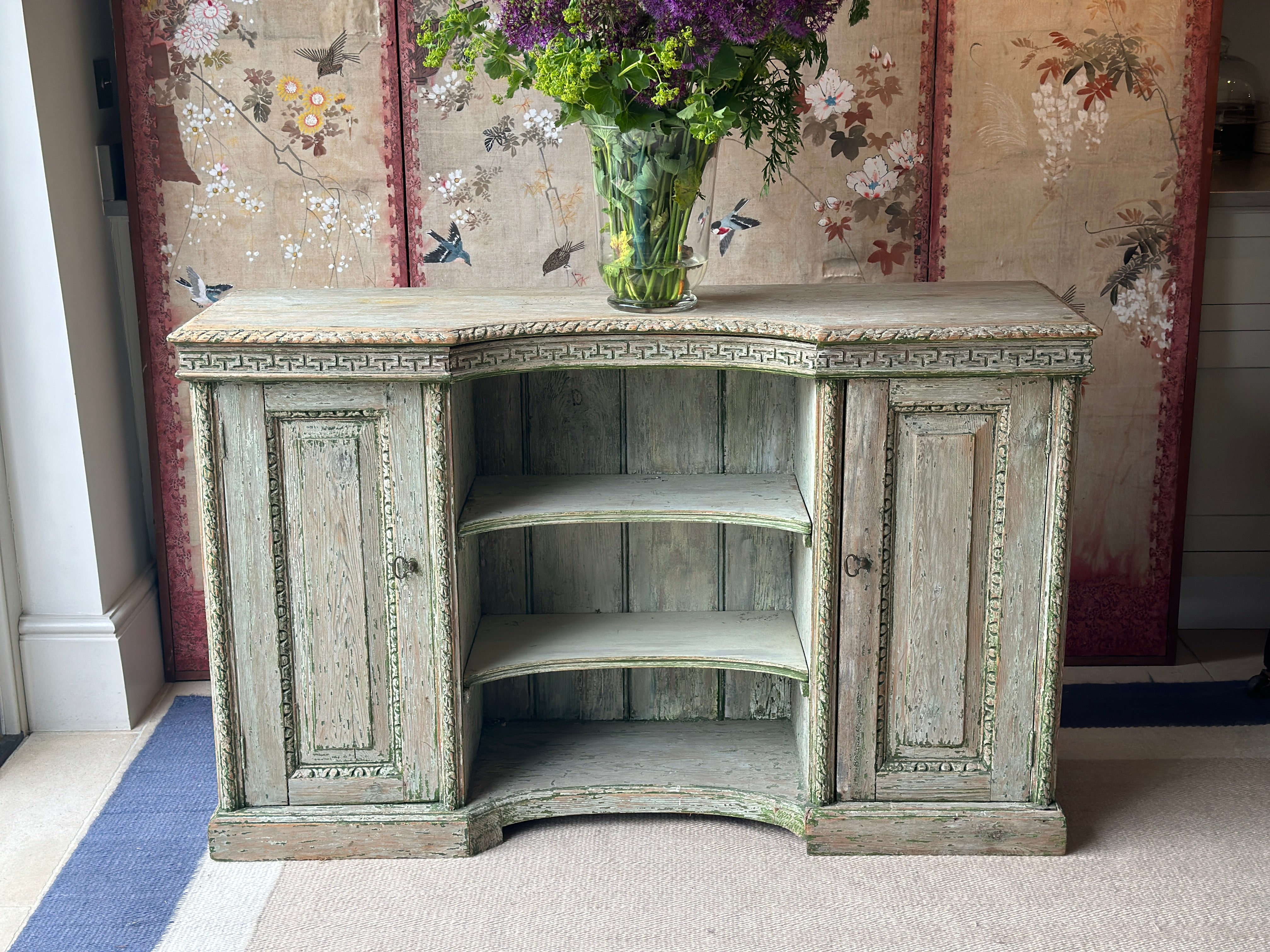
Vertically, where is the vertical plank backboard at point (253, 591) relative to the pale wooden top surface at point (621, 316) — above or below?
below

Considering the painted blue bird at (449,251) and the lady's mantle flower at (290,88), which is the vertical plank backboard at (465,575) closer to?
the painted blue bird at (449,251)

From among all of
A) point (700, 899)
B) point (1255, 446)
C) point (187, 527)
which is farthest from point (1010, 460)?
point (187, 527)

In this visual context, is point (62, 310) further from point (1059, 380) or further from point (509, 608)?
point (1059, 380)

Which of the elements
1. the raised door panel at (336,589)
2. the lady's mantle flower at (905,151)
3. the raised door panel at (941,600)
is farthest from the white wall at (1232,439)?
the raised door panel at (336,589)

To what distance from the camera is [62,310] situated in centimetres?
276

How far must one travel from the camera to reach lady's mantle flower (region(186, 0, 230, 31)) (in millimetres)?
2787

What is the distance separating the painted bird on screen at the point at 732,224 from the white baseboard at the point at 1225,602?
1.56m

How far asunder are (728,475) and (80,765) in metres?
1.57

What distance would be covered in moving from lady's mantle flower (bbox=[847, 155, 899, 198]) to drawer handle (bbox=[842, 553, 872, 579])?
3.29ft

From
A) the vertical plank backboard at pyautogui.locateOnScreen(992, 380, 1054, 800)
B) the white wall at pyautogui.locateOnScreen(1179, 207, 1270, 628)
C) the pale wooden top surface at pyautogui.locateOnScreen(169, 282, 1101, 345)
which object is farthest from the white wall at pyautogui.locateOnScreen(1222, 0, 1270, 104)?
the vertical plank backboard at pyautogui.locateOnScreen(992, 380, 1054, 800)

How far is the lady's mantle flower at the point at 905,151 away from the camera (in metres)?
2.88

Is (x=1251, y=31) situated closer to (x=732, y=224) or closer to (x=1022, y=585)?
(x=732, y=224)

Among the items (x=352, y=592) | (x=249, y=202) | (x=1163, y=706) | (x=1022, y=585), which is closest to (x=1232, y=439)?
(x=1163, y=706)

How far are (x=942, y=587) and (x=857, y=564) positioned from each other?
16 centimetres
